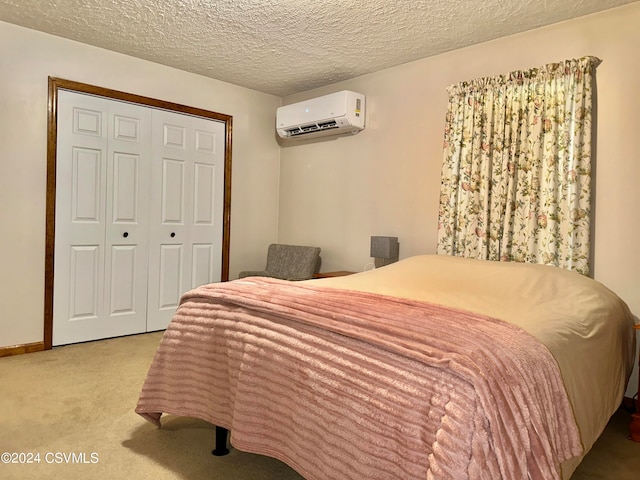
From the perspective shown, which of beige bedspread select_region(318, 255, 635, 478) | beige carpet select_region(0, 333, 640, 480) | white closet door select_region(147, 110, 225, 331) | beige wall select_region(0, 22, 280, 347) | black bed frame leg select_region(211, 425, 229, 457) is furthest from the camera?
white closet door select_region(147, 110, 225, 331)

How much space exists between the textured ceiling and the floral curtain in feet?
1.23

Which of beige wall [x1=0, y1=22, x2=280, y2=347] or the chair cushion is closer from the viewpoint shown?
beige wall [x1=0, y1=22, x2=280, y2=347]

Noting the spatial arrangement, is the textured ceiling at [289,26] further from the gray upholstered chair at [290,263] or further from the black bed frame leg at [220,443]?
the black bed frame leg at [220,443]

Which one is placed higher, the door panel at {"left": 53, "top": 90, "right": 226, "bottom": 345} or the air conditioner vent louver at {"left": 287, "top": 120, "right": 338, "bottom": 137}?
the air conditioner vent louver at {"left": 287, "top": 120, "right": 338, "bottom": 137}

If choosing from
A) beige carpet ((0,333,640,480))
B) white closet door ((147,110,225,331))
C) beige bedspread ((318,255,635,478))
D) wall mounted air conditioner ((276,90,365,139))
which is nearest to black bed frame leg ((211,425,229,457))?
beige carpet ((0,333,640,480))

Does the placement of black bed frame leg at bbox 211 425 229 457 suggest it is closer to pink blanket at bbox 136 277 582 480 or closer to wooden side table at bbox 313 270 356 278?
pink blanket at bbox 136 277 582 480

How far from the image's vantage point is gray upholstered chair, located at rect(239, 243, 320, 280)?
425cm

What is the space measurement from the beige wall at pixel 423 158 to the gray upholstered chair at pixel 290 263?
0.68 feet

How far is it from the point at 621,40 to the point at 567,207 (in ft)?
3.43

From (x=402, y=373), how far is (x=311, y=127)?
339 cm

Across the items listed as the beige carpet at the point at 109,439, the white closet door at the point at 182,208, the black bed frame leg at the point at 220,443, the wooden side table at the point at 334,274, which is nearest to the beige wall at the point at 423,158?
the wooden side table at the point at 334,274

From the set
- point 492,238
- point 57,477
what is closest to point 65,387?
point 57,477

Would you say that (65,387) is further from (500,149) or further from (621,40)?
(621,40)

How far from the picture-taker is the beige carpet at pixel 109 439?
182 centimetres
